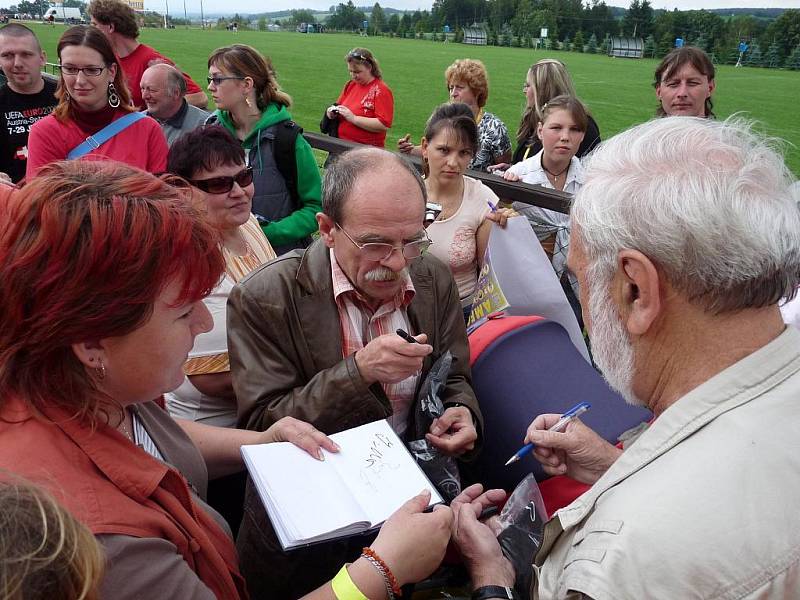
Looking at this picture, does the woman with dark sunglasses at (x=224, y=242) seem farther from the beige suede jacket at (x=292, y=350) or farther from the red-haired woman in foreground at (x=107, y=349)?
the red-haired woman in foreground at (x=107, y=349)

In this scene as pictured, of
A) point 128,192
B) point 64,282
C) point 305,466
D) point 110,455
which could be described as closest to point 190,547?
point 110,455

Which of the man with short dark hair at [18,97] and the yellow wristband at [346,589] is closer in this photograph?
the yellow wristband at [346,589]

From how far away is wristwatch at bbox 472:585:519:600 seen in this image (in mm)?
1721

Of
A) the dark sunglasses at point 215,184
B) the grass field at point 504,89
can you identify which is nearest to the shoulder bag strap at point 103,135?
the dark sunglasses at point 215,184

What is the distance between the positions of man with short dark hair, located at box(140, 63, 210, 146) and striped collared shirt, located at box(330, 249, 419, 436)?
3499 millimetres

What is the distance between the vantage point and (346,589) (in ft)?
5.16

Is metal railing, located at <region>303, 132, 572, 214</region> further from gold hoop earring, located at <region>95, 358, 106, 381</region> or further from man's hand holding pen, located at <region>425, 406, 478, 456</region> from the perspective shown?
gold hoop earring, located at <region>95, 358, 106, 381</region>

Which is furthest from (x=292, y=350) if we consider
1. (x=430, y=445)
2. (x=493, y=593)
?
(x=493, y=593)

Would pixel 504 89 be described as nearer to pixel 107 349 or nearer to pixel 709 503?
pixel 107 349

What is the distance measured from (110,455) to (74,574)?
0.48 meters

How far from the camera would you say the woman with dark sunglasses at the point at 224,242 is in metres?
2.62

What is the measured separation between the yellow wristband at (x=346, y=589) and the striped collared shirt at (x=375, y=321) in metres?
0.91

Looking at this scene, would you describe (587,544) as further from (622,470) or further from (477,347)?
(477,347)

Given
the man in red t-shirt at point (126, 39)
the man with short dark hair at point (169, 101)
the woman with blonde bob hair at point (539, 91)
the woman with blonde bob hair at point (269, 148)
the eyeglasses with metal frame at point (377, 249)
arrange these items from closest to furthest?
the eyeglasses with metal frame at point (377, 249) < the woman with blonde bob hair at point (269, 148) < the man with short dark hair at point (169, 101) < the woman with blonde bob hair at point (539, 91) < the man in red t-shirt at point (126, 39)
